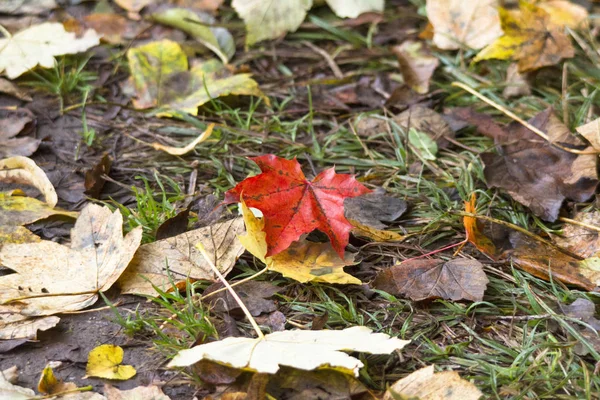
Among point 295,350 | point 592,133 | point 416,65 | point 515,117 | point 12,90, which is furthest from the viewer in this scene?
point 416,65

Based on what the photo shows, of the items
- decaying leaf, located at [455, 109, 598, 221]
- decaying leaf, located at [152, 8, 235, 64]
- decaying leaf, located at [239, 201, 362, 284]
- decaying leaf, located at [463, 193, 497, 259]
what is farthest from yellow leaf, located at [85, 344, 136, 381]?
decaying leaf, located at [152, 8, 235, 64]

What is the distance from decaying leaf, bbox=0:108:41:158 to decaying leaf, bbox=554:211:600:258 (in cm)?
162

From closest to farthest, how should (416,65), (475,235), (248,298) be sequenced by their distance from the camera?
(248,298) → (475,235) → (416,65)

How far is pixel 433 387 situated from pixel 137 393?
23.2 inches

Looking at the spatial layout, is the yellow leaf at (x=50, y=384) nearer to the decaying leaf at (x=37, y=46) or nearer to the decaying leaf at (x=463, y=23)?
the decaying leaf at (x=37, y=46)

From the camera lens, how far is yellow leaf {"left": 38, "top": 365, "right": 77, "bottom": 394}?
1.25 metres

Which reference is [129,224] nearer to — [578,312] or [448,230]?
[448,230]

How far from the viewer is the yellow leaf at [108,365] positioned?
131 cm

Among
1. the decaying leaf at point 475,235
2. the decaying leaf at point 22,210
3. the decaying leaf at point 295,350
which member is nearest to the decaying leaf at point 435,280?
the decaying leaf at point 475,235

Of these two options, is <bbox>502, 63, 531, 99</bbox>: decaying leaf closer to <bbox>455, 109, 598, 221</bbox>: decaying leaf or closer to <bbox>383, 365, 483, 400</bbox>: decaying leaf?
<bbox>455, 109, 598, 221</bbox>: decaying leaf

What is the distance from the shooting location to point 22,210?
5.67 feet

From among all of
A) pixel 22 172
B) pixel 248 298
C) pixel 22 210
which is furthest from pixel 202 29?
pixel 248 298

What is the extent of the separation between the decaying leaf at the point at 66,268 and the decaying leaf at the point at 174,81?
70 cm

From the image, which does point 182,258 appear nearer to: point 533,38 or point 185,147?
point 185,147
